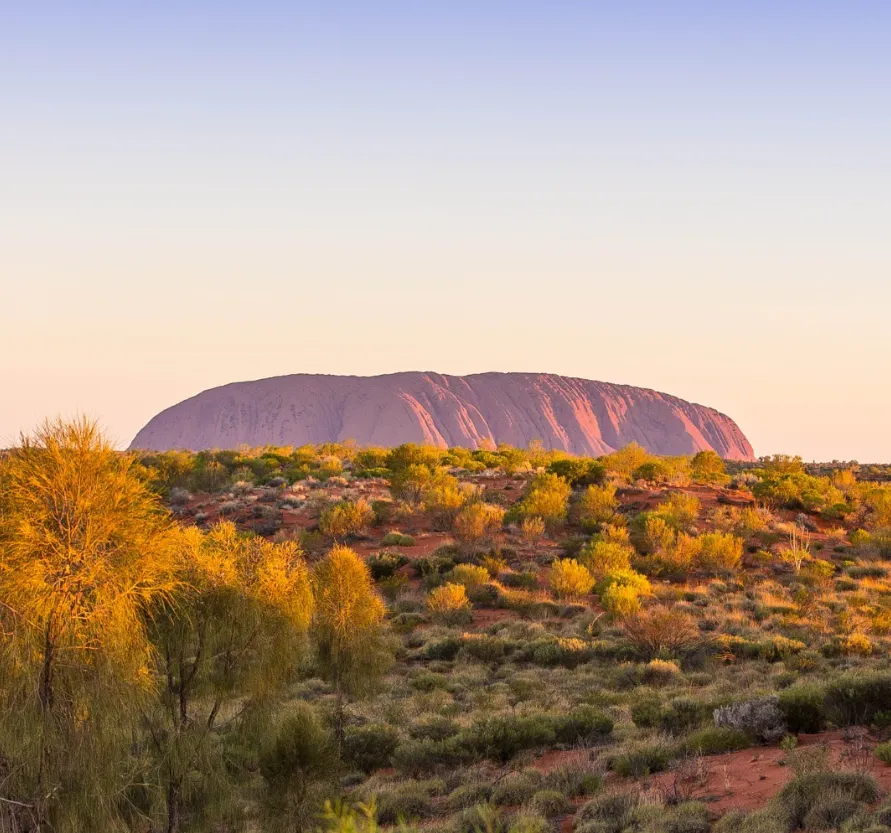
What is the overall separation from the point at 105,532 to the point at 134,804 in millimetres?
3214

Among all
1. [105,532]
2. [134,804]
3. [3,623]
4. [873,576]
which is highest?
[105,532]

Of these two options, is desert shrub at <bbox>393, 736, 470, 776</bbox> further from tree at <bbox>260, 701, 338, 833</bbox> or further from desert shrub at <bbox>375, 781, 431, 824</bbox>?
tree at <bbox>260, 701, 338, 833</bbox>

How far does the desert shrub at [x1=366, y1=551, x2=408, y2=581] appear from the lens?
2950 centimetres

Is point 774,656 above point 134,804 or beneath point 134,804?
beneath

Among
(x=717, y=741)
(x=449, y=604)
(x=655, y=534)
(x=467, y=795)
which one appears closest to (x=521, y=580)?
(x=449, y=604)

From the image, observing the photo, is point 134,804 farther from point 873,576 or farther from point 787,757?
point 873,576

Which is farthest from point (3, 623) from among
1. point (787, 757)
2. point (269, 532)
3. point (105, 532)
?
point (269, 532)

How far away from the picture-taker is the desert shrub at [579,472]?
135 feet

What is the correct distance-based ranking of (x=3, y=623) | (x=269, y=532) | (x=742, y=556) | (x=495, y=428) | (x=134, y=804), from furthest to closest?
(x=495, y=428) → (x=269, y=532) → (x=742, y=556) → (x=134, y=804) → (x=3, y=623)

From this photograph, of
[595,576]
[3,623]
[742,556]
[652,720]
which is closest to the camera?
[3,623]

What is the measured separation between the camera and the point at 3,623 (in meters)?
7.71

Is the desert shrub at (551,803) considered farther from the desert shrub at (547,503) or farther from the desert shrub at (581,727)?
the desert shrub at (547,503)

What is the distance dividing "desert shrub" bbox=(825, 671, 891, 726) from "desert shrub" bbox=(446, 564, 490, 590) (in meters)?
15.8

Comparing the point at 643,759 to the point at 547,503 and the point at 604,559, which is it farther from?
the point at 547,503
